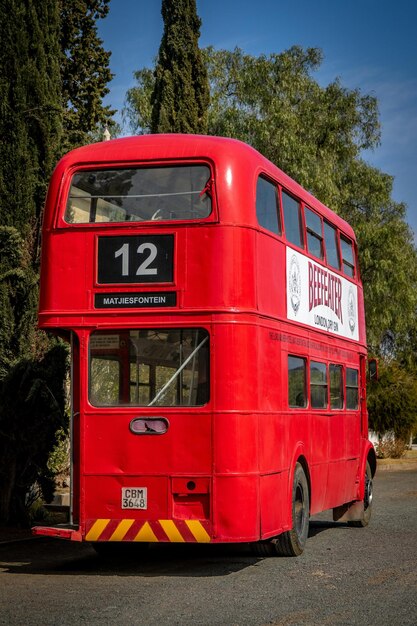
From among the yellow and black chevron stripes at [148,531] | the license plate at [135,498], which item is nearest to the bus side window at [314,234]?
the license plate at [135,498]

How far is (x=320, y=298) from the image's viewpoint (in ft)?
46.7

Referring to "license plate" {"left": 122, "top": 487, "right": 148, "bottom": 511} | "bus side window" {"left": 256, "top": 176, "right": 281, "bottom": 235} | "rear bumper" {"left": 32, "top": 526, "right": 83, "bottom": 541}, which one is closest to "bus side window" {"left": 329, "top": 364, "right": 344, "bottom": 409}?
"bus side window" {"left": 256, "top": 176, "right": 281, "bottom": 235}

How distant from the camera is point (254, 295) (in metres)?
11.3

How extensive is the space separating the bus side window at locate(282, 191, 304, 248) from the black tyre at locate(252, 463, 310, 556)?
2654 millimetres

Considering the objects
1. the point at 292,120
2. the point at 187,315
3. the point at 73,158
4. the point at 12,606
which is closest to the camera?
the point at 12,606

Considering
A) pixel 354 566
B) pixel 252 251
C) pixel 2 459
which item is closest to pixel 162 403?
pixel 252 251

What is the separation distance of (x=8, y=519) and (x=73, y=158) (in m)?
5.55

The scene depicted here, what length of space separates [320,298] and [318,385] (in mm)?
1114

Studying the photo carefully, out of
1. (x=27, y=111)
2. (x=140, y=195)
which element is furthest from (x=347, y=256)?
(x=140, y=195)

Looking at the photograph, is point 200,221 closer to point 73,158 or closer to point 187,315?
point 187,315

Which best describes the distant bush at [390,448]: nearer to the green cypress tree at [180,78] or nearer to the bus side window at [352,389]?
the green cypress tree at [180,78]

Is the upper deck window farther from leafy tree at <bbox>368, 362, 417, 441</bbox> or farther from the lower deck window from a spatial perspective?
leafy tree at <bbox>368, 362, 417, 441</bbox>

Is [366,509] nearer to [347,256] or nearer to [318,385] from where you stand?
[318,385]

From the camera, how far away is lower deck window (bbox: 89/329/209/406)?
11.2m
